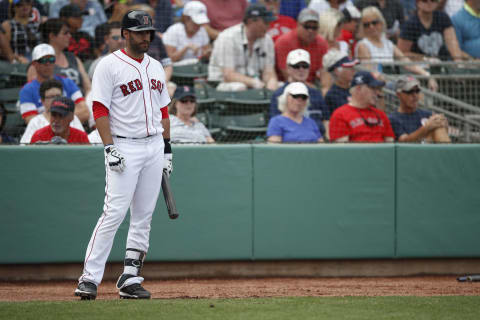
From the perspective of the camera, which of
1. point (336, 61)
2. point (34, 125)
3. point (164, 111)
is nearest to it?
point (164, 111)

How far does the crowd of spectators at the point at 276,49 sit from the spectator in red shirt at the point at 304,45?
0.04 feet

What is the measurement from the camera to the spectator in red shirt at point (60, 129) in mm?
6832

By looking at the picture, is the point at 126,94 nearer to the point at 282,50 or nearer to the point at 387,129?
the point at 387,129

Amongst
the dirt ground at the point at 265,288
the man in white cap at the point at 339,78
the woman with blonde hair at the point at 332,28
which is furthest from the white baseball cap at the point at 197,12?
the dirt ground at the point at 265,288

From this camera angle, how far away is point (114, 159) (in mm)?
4969

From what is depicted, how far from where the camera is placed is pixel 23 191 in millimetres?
6797

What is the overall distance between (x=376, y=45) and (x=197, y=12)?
8.08 feet

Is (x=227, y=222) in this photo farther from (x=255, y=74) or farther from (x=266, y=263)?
(x=255, y=74)

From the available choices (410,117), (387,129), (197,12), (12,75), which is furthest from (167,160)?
(197,12)

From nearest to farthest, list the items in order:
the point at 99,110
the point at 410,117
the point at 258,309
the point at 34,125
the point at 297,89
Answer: the point at 258,309 < the point at 99,110 < the point at 34,125 < the point at 297,89 < the point at 410,117

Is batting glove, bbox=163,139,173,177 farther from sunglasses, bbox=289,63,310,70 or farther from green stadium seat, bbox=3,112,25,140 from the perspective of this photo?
sunglasses, bbox=289,63,310,70

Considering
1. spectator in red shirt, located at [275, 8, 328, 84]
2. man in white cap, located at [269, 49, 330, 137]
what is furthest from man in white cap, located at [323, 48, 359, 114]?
spectator in red shirt, located at [275, 8, 328, 84]

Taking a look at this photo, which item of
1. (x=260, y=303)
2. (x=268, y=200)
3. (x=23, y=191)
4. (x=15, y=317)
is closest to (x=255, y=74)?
(x=268, y=200)

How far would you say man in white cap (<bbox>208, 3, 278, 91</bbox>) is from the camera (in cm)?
910
